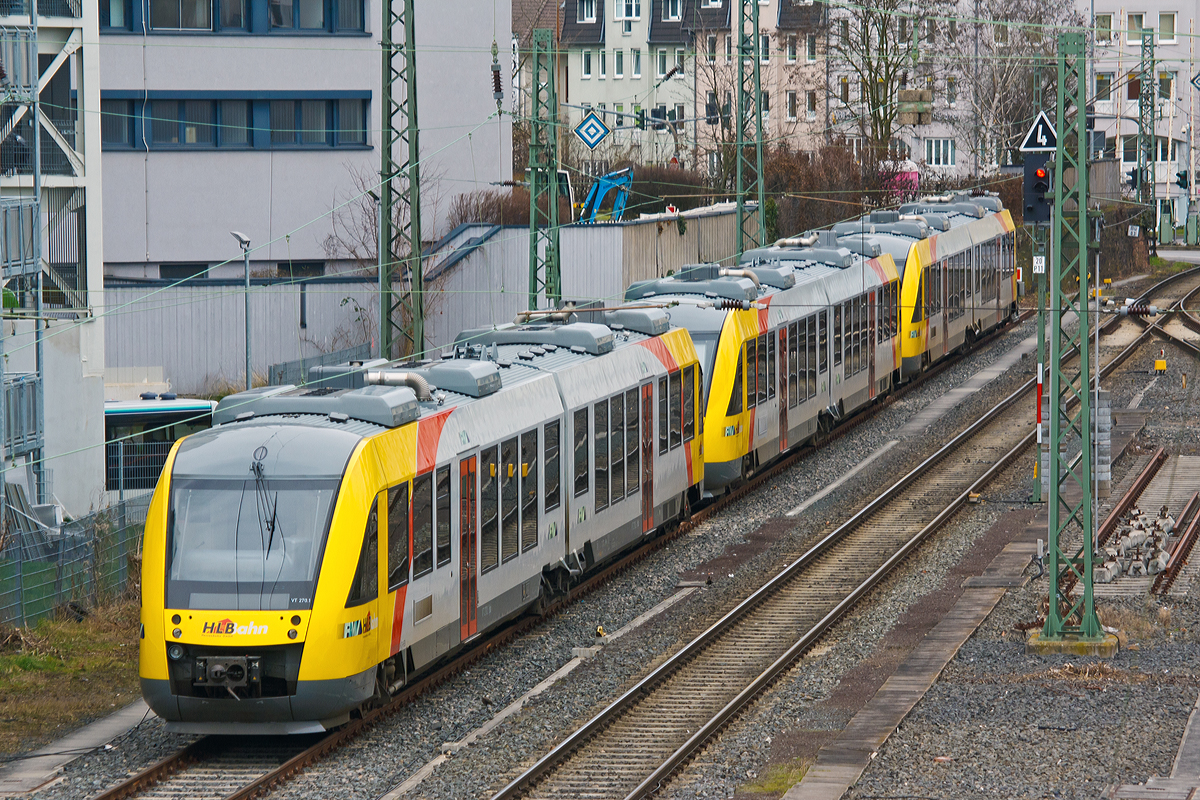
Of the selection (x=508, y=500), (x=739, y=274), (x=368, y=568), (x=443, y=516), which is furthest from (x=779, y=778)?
(x=739, y=274)

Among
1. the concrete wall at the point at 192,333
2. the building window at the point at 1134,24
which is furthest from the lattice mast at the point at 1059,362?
the building window at the point at 1134,24

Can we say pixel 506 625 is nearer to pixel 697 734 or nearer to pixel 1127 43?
pixel 697 734

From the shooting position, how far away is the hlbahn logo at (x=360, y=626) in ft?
46.3

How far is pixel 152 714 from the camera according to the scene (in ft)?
52.2

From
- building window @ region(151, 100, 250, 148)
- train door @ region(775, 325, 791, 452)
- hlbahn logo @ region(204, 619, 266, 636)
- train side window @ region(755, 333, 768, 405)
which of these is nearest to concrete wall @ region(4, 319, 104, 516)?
train side window @ region(755, 333, 768, 405)

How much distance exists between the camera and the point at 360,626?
14.3m

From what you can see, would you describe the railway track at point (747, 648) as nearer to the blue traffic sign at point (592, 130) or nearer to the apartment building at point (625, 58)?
the blue traffic sign at point (592, 130)

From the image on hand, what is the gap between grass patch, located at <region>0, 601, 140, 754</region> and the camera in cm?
1591

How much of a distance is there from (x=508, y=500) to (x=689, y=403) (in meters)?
6.52

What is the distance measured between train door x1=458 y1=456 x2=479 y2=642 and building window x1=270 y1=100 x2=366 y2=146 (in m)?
28.7

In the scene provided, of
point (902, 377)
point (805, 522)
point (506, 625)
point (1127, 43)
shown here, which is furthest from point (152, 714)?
point (1127, 43)

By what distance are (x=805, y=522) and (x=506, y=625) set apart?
7.20 meters

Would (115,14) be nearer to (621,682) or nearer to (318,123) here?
(318,123)

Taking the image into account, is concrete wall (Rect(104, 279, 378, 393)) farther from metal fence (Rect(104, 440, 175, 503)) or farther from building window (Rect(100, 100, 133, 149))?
metal fence (Rect(104, 440, 175, 503))
